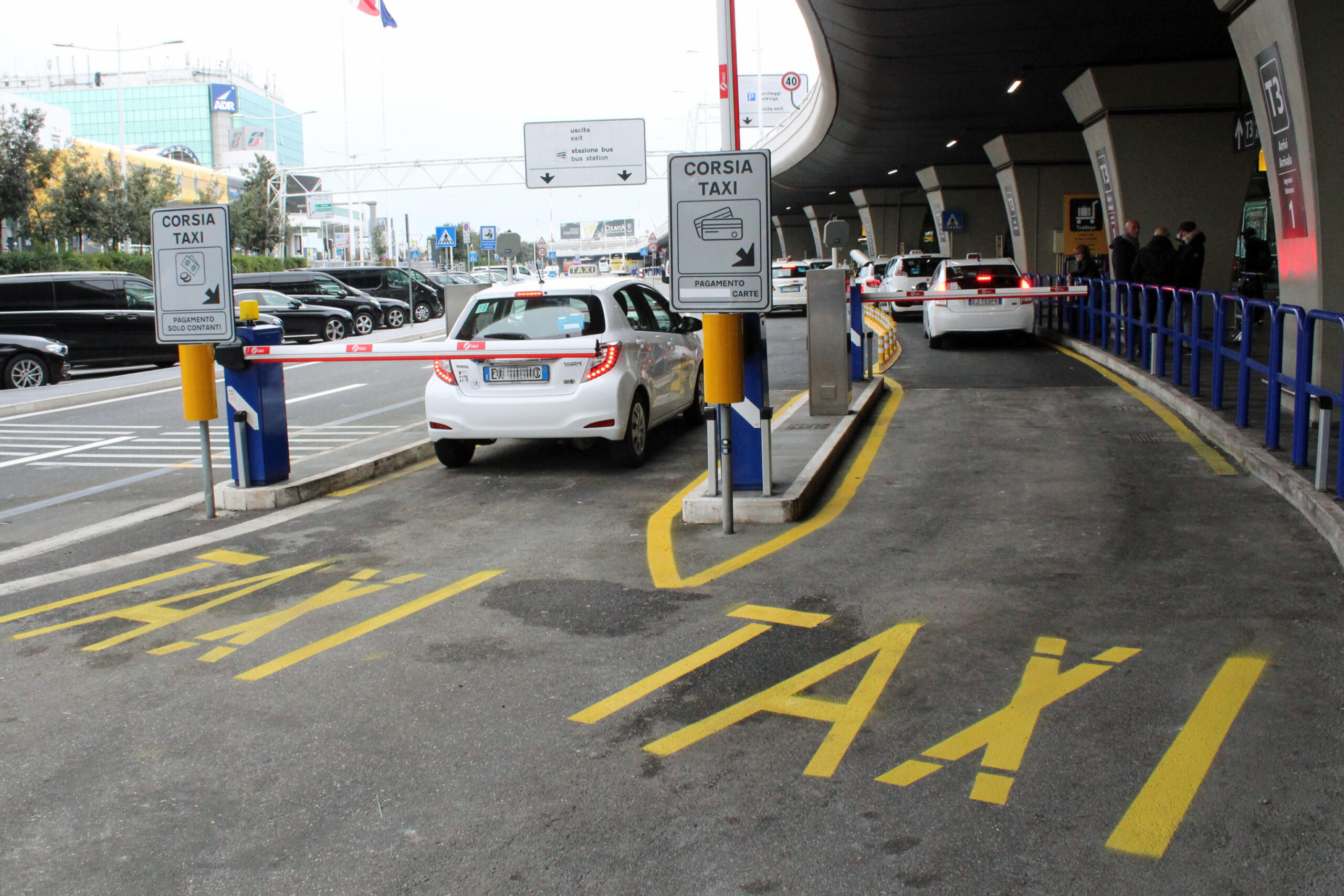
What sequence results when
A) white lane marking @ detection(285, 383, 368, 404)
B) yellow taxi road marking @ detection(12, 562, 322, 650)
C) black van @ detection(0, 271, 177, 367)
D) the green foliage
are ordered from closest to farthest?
yellow taxi road marking @ detection(12, 562, 322, 650) < white lane marking @ detection(285, 383, 368, 404) < black van @ detection(0, 271, 177, 367) < the green foliage

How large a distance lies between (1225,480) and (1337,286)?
3.74 m

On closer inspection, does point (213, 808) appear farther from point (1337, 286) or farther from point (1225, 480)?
point (1337, 286)

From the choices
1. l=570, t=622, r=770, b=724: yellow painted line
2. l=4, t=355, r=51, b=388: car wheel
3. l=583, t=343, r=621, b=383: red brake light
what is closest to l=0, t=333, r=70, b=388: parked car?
l=4, t=355, r=51, b=388: car wheel

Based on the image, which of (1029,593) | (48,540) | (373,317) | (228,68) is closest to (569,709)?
(1029,593)

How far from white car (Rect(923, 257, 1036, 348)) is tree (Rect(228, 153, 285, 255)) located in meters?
47.7

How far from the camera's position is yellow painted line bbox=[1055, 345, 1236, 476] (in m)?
9.16

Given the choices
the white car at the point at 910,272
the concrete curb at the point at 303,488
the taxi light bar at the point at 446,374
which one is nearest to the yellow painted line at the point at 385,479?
the concrete curb at the point at 303,488

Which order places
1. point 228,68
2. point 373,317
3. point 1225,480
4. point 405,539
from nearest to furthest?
point 405,539 < point 1225,480 < point 373,317 < point 228,68

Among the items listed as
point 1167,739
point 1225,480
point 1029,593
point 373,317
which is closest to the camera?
point 1167,739

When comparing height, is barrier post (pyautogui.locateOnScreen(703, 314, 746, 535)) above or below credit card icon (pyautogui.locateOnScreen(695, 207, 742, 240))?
below

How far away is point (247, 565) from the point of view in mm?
7098

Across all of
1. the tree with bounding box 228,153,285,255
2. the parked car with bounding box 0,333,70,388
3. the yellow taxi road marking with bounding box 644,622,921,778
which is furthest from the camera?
the tree with bounding box 228,153,285,255

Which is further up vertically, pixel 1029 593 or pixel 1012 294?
pixel 1012 294

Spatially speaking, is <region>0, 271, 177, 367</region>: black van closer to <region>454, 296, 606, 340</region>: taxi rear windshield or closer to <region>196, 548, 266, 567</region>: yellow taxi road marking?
<region>454, 296, 606, 340</region>: taxi rear windshield
